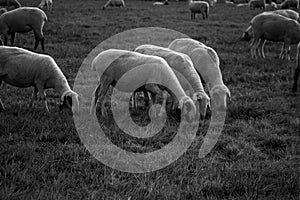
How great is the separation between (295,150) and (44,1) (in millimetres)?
23595

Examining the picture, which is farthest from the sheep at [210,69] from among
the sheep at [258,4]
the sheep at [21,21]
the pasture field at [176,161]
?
the sheep at [258,4]

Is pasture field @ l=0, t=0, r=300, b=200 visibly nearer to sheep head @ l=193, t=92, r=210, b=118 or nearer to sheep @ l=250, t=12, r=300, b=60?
sheep head @ l=193, t=92, r=210, b=118

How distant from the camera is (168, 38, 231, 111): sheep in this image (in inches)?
282

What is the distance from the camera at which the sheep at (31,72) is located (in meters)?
6.70

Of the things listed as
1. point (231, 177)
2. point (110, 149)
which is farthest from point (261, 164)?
point (110, 149)

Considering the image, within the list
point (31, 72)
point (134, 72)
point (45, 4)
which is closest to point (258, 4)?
point (45, 4)

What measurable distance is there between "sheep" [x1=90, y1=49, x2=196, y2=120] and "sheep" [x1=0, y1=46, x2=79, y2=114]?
2.08ft

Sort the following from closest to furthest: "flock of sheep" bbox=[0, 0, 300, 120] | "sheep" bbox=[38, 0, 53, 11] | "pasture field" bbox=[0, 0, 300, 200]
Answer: "pasture field" bbox=[0, 0, 300, 200]
"flock of sheep" bbox=[0, 0, 300, 120]
"sheep" bbox=[38, 0, 53, 11]

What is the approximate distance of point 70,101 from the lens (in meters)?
6.59

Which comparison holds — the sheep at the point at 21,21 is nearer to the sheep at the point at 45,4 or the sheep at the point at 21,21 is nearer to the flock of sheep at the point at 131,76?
the flock of sheep at the point at 131,76

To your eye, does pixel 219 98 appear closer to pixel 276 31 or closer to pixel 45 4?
pixel 276 31

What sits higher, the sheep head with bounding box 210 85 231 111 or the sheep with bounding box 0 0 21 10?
the sheep head with bounding box 210 85 231 111

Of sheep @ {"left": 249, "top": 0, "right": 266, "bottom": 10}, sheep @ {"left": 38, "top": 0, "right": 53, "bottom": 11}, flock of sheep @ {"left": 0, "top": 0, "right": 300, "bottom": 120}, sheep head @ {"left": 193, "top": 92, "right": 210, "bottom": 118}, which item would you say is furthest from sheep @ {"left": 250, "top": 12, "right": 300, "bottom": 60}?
sheep @ {"left": 249, "top": 0, "right": 266, "bottom": 10}

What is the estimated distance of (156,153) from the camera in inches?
212
